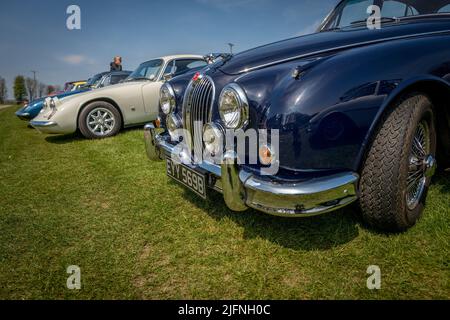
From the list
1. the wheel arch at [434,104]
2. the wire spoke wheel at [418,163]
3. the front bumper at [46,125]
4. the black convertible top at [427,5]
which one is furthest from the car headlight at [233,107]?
the front bumper at [46,125]

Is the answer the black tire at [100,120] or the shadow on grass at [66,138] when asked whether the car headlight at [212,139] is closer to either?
the black tire at [100,120]

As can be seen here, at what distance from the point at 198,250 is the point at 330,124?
3.74ft

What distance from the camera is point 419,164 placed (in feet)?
6.43

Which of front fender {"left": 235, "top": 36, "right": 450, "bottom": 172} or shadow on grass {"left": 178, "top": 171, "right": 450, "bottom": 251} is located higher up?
front fender {"left": 235, "top": 36, "right": 450, "bottom": 172}

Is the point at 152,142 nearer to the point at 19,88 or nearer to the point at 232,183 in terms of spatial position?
the point at 232,183

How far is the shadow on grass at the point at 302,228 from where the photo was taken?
6.26 feet

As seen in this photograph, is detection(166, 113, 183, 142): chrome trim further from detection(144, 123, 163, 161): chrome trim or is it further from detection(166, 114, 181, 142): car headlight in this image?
detection(144, 123, 163, 161): chrome trim

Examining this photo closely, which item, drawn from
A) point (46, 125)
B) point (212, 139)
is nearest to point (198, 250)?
point (212, 139)

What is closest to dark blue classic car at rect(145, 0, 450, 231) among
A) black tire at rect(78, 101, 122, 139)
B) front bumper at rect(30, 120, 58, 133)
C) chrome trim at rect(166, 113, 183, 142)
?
chrome trim at rect(166, 113, 183, 142)

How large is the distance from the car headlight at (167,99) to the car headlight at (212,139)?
0.75m

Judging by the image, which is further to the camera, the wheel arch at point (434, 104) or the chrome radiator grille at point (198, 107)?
the chrome radiator grille at point (198, 107)

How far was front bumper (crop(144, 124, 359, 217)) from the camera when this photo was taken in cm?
150
